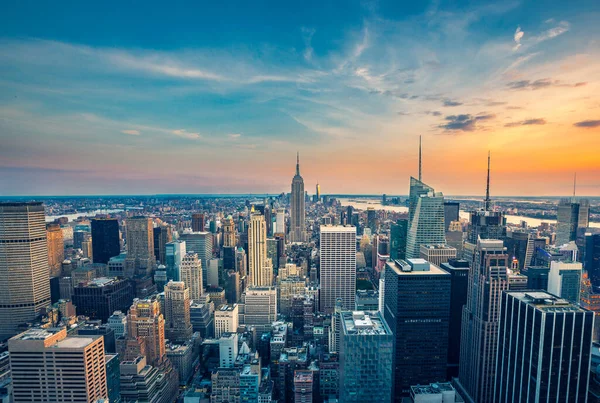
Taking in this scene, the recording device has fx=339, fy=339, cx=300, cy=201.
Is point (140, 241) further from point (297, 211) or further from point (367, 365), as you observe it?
point (367, 365)

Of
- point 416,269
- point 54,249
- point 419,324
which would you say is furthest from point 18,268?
point 419,324

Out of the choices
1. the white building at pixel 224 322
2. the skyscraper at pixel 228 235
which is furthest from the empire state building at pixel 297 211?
the white building at pixel 224 322

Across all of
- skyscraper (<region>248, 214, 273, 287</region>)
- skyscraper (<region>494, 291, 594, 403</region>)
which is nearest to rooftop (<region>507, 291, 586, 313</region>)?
skyscraper (<region>494, 291, 594, 403</region>)

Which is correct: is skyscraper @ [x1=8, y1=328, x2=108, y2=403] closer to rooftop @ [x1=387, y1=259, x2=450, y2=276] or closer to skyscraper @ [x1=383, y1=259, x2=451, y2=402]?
skyscraper @ [x1=383, y1=259, x2=451, y2=402]

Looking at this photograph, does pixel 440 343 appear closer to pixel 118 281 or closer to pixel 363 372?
pixel 363 372

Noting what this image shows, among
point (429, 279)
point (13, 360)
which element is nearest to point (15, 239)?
point (13, 360)

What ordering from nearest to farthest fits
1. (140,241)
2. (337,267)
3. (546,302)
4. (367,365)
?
(546,302)
(367,365)
(337,267)
(140,241)

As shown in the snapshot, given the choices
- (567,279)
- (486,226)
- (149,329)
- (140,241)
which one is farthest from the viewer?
(140,241)

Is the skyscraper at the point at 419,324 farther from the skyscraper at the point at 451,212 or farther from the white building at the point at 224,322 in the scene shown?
the skyscraper at the point at 451,212
